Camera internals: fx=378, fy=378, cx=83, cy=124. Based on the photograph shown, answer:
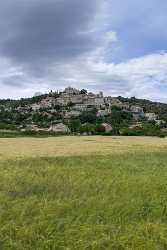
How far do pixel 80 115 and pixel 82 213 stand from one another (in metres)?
107

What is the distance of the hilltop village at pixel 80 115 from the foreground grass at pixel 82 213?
64.5 meters

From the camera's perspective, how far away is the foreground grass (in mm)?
7269

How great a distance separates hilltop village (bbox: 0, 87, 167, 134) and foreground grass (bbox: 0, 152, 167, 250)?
6450 centimetres

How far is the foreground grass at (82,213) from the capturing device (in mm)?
7269

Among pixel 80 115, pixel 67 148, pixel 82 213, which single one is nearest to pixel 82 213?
pixel 82 213

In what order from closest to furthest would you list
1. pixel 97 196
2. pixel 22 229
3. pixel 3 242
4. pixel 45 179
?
pixel 3 242, pixel 22 229, pixel 97 196, pixel 45 179

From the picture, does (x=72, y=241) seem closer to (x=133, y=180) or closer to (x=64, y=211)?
(x=64, y=211)

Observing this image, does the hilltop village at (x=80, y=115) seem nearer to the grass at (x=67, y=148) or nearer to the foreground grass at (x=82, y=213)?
the grass at (x=67, y=148)

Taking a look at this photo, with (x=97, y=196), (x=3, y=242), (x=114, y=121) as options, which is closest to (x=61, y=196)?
(x=97, y=196)

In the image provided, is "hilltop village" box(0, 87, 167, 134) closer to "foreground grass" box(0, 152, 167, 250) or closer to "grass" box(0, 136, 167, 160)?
"grass" box(0, 136, 167, 160)

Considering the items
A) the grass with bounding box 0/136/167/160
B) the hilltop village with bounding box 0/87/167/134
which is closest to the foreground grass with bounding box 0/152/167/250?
the grass with bounding box 0/136/167/160

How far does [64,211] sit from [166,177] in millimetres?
7171

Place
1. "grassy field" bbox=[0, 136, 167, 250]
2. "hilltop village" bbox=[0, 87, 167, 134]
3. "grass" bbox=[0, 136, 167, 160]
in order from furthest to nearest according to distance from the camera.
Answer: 1. "hilltop village" bbox=[0, 87, 167, 134]
2. "grass" bbox=[0, 136, 167, 160]
3. "grassy field" bbox=[0, 136, 167, 250]

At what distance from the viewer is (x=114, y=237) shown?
24.6 ft
